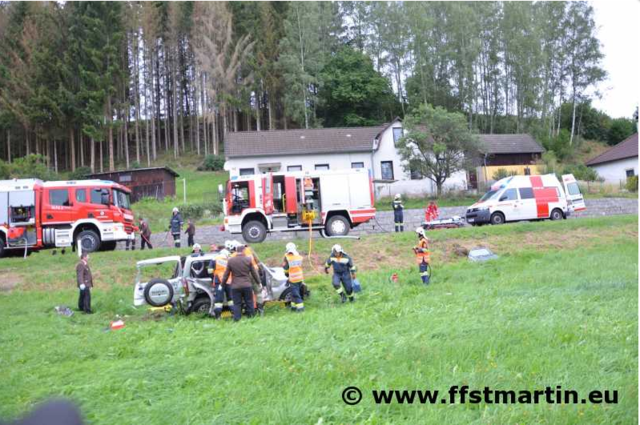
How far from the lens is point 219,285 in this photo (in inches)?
453

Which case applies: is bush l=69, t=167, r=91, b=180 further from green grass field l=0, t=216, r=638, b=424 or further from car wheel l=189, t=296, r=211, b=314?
car wheel l=189, t=296, r=211, b=314

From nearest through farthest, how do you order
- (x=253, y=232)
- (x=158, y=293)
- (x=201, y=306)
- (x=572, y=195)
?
(x=158, y=293) → (x=201, y=306) → (x=253, y=232) → (x=572, y=195)

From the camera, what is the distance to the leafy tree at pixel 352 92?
5759 cm

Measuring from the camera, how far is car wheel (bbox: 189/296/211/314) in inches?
476

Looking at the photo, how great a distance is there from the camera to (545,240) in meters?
20.5

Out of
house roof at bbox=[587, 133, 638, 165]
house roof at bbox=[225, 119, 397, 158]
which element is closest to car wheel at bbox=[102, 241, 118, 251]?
house roof at bbox=[225, 119, 397, 158]

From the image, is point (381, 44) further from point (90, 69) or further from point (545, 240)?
point (545, 240)

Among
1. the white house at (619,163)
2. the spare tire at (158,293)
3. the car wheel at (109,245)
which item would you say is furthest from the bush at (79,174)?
the white house at (619,163)

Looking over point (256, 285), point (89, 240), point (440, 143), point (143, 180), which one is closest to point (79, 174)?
point (143, 180)

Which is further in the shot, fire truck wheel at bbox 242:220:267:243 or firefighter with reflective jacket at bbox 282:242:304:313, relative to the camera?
fire truck wheel at bbox 242:220:267:243

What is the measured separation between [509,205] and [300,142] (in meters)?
21.3

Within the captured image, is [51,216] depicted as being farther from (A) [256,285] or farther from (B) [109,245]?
(A) [256,285]

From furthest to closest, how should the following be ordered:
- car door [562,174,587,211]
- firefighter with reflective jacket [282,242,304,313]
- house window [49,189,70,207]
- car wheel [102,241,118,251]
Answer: car door [562,174,587,211]
car wheel [102,241,118,251]
house window [49,189,70,207]
firefighter with reflective jacket [282,242,304,313]

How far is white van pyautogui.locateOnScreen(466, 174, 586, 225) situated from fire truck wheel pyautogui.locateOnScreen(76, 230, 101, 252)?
15.6 m
